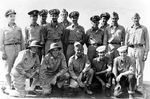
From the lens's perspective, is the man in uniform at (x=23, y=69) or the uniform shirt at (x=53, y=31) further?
the uniform shirt at (x=53, y=31)

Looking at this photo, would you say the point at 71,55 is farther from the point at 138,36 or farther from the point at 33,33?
the point at 138,36

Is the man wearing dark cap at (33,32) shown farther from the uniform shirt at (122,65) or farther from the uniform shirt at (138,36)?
the uniform shirt at (138,36)

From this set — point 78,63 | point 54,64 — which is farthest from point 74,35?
point 54,64

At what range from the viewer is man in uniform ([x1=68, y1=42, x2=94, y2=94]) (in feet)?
20.7

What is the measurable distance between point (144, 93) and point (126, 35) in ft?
5.52

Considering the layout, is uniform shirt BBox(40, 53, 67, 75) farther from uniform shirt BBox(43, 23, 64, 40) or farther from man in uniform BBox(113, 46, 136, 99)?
man in uniform BBox(113, 46, 136, 99)

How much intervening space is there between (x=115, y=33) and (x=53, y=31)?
1.76 meters

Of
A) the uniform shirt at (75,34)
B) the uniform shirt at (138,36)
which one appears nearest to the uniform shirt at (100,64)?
the uniform shirt at (75,34)

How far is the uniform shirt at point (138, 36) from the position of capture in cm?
704

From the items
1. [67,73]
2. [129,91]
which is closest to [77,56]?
[67,73]

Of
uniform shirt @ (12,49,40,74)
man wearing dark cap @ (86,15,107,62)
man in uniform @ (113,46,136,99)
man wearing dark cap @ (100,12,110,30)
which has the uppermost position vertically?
man wearing dark cap @ (100,12,110,30)

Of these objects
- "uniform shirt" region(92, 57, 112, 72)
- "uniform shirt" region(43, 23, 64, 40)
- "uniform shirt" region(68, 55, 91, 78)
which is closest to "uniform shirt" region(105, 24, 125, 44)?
"uniform shirt" region(92, 57, 112, 72)

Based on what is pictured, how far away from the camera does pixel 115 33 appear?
7133 millimetres

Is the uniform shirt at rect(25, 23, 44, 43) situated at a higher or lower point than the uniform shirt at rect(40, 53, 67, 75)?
higher
